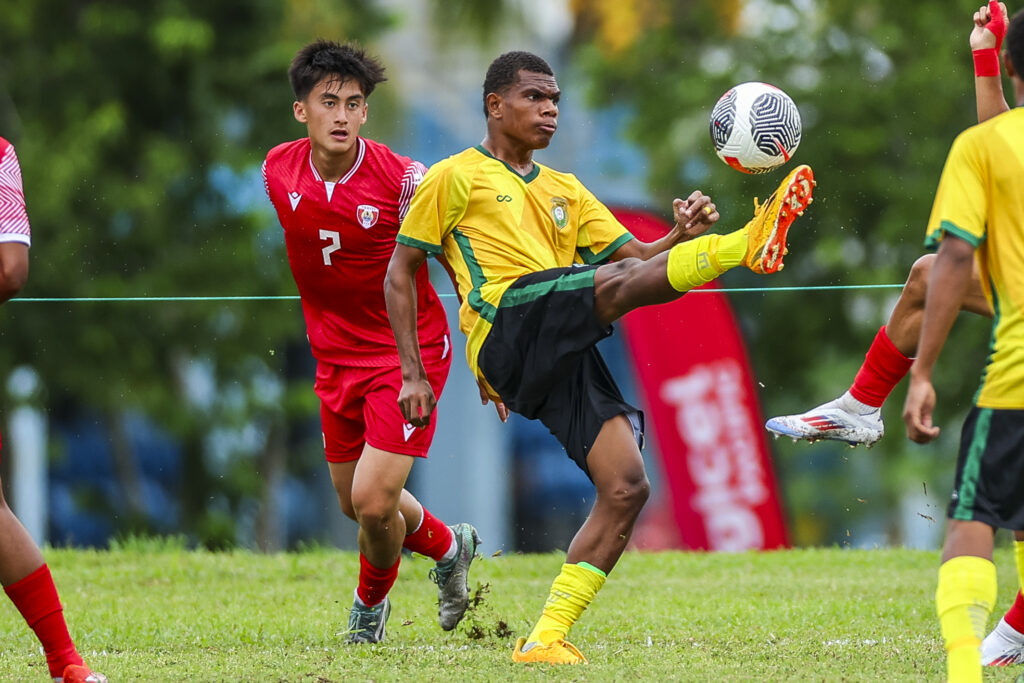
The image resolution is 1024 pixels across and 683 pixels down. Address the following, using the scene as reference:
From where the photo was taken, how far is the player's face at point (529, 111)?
5.55m

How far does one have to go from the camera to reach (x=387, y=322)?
627 cm

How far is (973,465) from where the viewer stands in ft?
13.0

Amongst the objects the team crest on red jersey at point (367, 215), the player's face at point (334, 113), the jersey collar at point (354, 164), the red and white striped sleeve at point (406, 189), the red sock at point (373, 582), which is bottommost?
the red sock at point (373, 582)

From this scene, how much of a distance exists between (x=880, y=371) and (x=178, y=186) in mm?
10648

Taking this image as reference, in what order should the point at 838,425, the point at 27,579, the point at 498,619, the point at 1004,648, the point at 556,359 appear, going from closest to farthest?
the point at 27,579, the point at 556,359, the point at 1004,648, the point at 838,425, the point at 498,619

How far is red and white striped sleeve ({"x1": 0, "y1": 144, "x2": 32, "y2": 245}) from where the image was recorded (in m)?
4.71

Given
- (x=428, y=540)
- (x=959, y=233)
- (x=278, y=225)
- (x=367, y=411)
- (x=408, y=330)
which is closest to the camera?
(x=959, y=233)

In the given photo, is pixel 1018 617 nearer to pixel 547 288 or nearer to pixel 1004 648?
pixel 1004 648

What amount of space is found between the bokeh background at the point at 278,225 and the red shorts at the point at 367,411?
190 inches

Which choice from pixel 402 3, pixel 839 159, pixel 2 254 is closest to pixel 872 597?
pixel 2 254

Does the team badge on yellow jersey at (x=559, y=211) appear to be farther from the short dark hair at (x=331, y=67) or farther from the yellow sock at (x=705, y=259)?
the short dark hair at (x=331, y=67)

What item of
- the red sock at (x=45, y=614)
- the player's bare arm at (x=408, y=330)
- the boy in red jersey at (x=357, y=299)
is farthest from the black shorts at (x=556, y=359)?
the red sock at (x=45, y=614)

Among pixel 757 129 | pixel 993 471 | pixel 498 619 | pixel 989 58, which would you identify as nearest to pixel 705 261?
pixel 757 129

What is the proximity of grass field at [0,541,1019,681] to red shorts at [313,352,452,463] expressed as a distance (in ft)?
2.61
